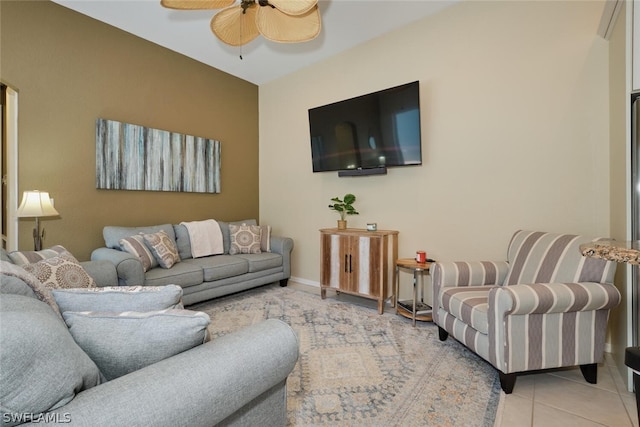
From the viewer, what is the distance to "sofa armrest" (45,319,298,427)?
2.23 ft

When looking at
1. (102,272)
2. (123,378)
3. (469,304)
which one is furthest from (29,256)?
(469,304)

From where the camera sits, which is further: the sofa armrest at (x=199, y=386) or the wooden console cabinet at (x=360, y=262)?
the wooden console cabinet at (x=360, y=262)

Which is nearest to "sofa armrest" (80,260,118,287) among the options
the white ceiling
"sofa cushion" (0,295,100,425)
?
"sofa cushion" (0,295,100,425)

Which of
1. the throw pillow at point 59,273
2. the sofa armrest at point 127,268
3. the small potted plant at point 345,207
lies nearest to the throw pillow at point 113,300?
the throw pillow at point 59,273

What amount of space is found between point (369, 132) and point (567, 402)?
2.63 m

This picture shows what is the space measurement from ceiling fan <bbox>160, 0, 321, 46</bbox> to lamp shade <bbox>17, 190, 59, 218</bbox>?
6.09ft

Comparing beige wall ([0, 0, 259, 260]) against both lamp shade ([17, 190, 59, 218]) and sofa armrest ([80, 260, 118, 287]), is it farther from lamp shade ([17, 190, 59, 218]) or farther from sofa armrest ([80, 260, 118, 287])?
sofa armrest ([80, 260, 118, 287])

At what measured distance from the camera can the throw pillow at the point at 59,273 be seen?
1682 millimetres

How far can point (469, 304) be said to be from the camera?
6.52ft

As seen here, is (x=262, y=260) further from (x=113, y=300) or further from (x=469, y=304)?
(x=113, y=300)

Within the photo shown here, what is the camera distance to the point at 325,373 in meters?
1.97

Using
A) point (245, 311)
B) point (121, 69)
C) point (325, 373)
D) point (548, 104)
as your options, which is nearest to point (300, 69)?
point (121, 69)

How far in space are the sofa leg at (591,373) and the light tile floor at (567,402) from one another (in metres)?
0.03

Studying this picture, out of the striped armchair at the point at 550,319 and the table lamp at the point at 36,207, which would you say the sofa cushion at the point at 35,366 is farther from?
the table lamp at the point at 36,207
